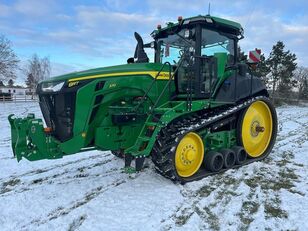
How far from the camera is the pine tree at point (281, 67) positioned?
42.7m

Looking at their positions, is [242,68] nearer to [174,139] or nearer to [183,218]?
[174,139]

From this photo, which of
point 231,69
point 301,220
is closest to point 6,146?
point 231,69

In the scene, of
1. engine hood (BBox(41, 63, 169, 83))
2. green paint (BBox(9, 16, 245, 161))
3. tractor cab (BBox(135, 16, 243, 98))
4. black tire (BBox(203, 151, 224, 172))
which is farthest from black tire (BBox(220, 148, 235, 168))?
engine hood (BBox(41, 63, 169, 83))

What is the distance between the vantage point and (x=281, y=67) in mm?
43031

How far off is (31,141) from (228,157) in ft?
12.4

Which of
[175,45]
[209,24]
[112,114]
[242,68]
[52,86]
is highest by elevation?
[209,24]

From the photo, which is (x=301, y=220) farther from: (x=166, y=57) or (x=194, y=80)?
(x=166, y=57)


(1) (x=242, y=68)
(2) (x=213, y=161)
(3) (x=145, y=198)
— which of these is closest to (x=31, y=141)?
(3) (x=145, y=198)

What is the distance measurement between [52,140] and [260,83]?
5.04 metres

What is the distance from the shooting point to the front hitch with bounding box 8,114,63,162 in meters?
4.95

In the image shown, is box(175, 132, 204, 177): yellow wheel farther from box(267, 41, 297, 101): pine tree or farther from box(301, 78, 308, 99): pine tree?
box(301, 78, 308, 99): pine tree

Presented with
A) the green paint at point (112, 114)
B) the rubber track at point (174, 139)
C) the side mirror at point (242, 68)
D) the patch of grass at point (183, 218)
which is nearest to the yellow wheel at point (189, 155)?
the rubber track at point (174, 139)

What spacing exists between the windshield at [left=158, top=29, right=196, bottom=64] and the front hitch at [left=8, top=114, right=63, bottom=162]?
Result: 300cm

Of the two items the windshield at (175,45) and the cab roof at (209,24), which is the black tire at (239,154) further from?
the cab roof at (209,24)
